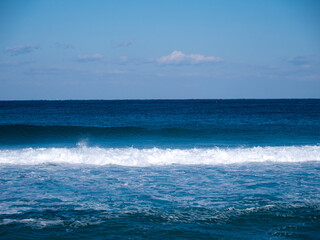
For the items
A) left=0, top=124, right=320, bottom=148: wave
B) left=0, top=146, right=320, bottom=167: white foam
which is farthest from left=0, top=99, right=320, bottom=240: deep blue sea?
left=0, top=124, right=320, bottom=148: wave

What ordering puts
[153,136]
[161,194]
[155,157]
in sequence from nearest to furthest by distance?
Answer: [161,194]
[155,157]
[153,136]

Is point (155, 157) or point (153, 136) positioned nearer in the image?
point (155, 157)

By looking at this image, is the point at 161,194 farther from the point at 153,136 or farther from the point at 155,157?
the point at 153,136

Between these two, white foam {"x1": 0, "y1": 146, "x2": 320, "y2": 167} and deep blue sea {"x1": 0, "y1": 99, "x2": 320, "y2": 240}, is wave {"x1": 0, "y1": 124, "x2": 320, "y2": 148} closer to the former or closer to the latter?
white foam {"x1": 0, "y1": 146, "x2": 320, "y2": 167}

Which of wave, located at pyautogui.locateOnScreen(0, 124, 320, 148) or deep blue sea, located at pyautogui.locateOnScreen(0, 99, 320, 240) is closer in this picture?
deep blue sea, located at pyautogui.locateOnScreen(0, 99, 320, 240)

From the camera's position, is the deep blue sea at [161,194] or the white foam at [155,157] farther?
the white foam at [155,157]

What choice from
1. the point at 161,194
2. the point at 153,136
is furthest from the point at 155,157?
the point at 153,136

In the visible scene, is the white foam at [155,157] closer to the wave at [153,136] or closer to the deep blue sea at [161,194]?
the deep blue sea at [161,194]

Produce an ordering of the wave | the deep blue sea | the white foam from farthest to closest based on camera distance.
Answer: the wave < the white foam < the deep blue sea

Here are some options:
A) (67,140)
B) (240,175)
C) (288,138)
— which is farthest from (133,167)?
(288,138)

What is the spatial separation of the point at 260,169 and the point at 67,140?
57.0 feet

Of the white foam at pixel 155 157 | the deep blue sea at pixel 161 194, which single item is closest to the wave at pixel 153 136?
the white foam at pixel 155 157

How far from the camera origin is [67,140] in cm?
2520

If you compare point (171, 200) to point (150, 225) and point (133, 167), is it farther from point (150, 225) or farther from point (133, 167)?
point (133, 167)
